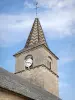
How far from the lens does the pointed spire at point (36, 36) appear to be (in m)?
29.8

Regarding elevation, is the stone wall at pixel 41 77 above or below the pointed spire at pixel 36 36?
below

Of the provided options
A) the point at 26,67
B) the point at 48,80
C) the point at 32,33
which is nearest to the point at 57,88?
the point at 48,80

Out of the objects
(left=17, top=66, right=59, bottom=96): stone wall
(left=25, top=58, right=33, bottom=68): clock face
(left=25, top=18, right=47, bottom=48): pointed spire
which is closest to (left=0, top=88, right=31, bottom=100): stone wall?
(left=17, top=66, right=59, bottom=96): stone wall

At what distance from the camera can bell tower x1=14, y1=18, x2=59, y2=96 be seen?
26922 mm

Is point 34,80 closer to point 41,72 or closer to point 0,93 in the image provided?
point 41,72

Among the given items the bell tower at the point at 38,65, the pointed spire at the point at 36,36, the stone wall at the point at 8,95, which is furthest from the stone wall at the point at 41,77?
the stone wall at the point at 8,95

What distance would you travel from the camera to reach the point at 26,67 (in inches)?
1102

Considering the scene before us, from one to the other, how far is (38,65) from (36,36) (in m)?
4.40

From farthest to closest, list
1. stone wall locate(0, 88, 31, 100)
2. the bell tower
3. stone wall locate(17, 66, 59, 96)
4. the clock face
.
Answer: the clock face, the bell tower, stone wall locate(17, 66, 59, 96), stone wall locate(0, 88, 31, 100)

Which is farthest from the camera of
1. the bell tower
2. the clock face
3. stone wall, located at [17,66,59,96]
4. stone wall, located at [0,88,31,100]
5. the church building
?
the clock face

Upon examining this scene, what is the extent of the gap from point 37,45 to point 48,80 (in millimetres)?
3818

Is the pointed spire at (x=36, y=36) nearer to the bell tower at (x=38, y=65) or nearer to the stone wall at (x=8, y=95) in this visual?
the bell tower at (x=38, y=65)

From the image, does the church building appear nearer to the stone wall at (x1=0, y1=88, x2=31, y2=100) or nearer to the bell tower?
the bell tower

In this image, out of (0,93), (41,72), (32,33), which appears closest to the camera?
(0,93)
